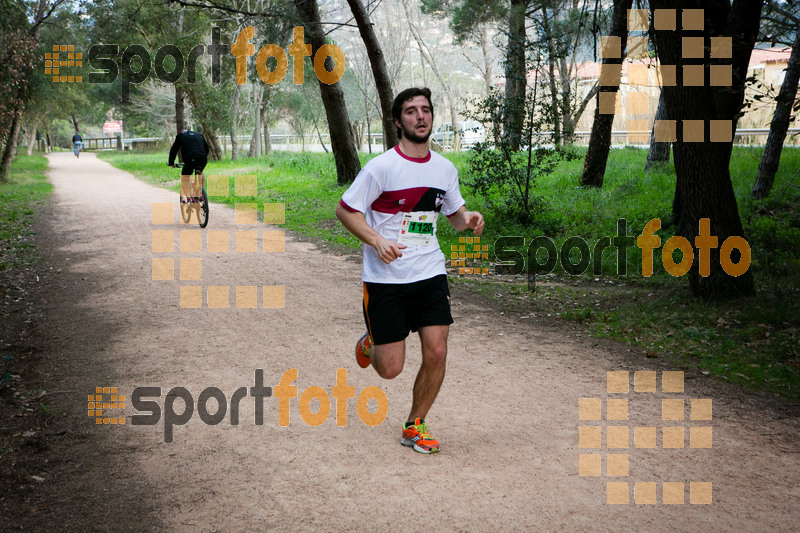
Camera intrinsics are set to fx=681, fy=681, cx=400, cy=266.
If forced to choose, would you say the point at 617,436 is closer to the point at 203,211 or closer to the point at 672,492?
the point at 672,492

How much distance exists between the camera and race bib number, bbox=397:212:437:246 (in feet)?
13.7

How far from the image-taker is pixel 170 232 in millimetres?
13375

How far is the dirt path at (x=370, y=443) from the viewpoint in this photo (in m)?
3.61

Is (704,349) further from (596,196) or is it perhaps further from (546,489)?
(596,196)

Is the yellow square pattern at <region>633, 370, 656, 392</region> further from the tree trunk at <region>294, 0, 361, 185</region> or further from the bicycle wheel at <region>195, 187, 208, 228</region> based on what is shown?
the tree trunk at <region>294, 0, 361, 185</region>

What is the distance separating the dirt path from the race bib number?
135 centimetres

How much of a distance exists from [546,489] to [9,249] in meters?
11.2

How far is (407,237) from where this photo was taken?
13.8ft

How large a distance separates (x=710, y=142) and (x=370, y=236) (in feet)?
17.7

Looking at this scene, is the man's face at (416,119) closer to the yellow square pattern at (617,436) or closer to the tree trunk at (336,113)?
the yellow square pattern at (617,436)

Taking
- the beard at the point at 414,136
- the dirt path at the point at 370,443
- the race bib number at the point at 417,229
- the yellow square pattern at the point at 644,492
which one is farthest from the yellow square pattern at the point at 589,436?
the beard at the point at 414,136

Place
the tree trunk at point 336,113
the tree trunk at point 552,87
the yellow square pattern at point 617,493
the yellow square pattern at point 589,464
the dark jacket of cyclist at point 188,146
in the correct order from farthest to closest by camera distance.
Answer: the tree trunk at point 336,113, the dark jacket of cyclist at point 188,146, the tree trunk at point 552,87, the yellow square pattern at point 589,464, the yellow square pattern at point 617,493

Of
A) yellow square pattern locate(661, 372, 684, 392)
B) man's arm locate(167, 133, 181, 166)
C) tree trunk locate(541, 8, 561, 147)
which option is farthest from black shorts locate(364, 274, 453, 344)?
man's arm locate(167, 133, 181, 166)

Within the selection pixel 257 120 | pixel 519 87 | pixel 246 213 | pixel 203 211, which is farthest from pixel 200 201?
pixel 257 120
